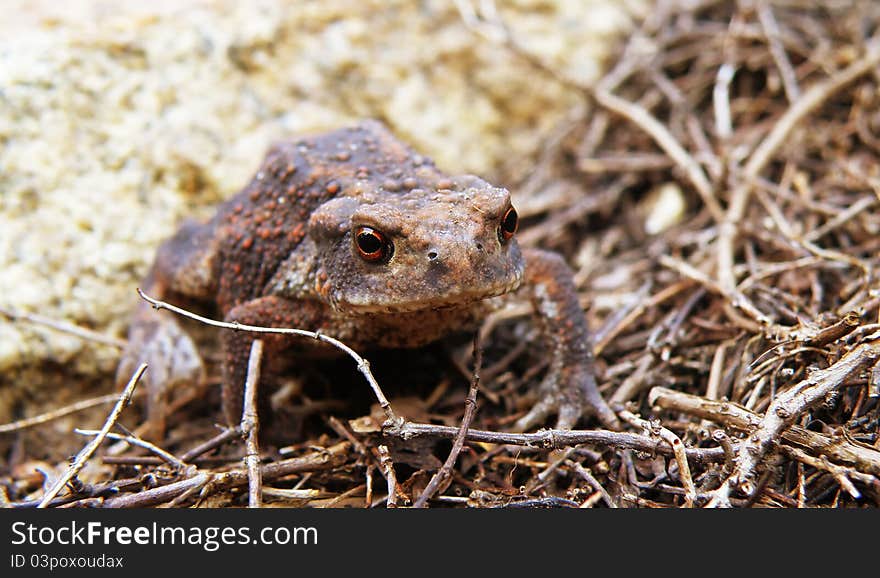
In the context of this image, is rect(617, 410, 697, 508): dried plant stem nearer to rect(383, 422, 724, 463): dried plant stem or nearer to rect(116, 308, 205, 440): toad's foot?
rect(383, 422, 724, 463): dried plant stem

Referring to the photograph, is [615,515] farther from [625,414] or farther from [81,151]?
[81,151]

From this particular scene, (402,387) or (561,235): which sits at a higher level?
(561,235)

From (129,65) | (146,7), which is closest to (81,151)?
(129,65)

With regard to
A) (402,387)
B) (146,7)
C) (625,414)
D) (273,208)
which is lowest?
(625,414)

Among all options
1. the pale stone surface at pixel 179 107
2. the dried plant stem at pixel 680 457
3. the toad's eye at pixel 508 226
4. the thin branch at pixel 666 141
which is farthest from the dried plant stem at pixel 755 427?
the pale stone surface at pixel 179 107

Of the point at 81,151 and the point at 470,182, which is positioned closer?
the point at 470,182

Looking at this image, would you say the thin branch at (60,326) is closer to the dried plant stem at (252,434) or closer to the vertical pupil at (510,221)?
the dried plant stem at (252,434)

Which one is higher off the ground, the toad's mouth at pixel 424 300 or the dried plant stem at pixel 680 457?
the toad's mouth at pixel 424 300
